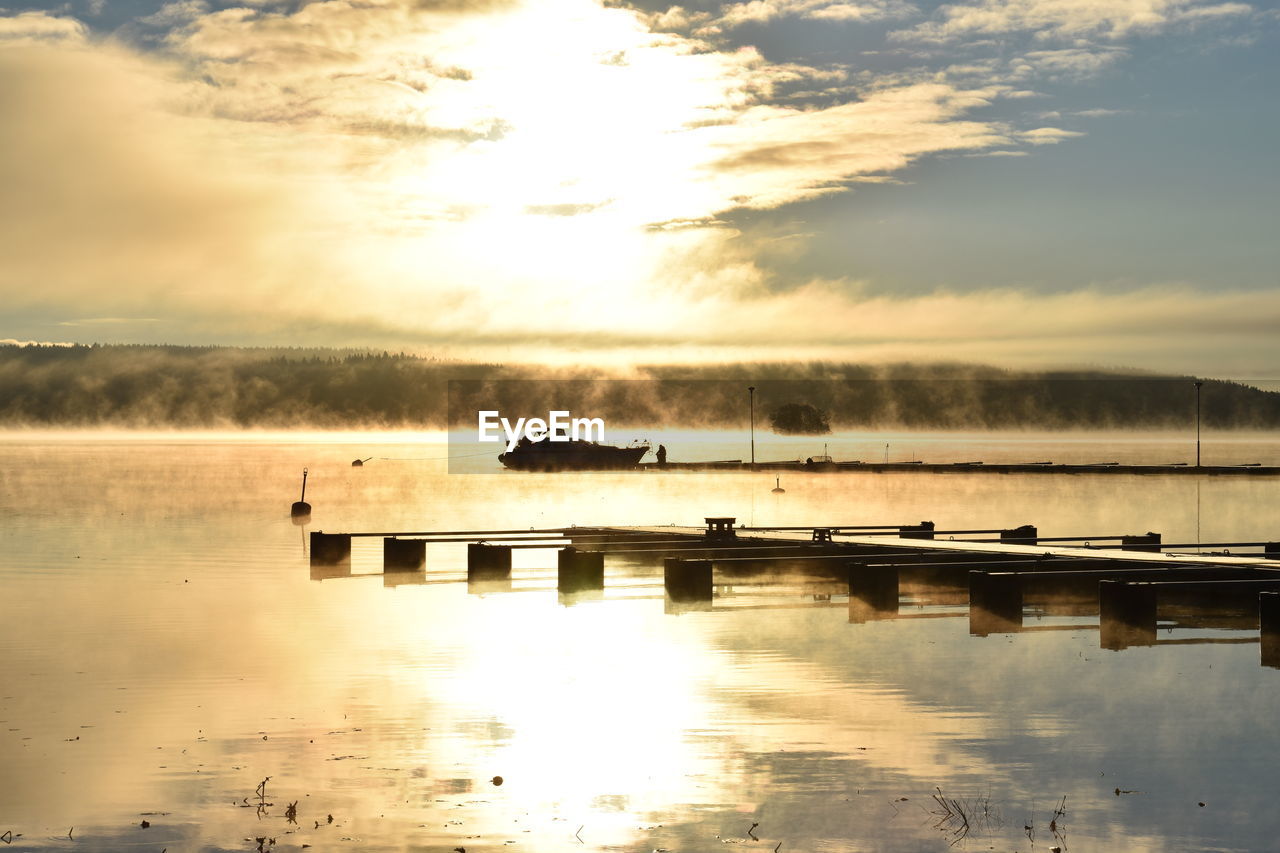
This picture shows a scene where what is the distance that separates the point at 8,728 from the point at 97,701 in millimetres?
2510

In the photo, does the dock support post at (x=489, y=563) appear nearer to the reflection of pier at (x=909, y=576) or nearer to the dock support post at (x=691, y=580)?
the reflection of pier at (x=909, y=576)

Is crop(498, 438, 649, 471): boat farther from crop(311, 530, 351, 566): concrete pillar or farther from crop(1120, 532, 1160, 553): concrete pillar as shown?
crop(1120, 532, 1160, 553): concrete pillar

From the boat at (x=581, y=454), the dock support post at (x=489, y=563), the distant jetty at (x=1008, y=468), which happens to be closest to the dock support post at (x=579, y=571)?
the dock support post at (x=489, y=563)

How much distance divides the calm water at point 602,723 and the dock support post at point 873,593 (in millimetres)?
544

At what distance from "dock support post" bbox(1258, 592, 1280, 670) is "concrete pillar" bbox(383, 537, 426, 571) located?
2640 centimetres

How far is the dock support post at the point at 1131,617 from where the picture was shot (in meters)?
24.9

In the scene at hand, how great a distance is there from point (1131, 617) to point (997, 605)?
3133 millimetres

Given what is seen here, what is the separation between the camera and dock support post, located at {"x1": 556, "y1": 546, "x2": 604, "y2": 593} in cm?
3656

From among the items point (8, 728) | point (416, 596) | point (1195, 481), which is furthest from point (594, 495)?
point (8, 728)

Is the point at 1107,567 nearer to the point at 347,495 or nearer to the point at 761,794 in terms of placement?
the point at 761,794

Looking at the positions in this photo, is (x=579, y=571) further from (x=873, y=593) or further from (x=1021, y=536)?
(x=1021, y=536)

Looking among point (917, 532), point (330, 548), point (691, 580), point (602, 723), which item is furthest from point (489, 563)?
point (602, 723)

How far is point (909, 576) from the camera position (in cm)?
3145

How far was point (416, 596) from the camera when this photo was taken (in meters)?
39.5
